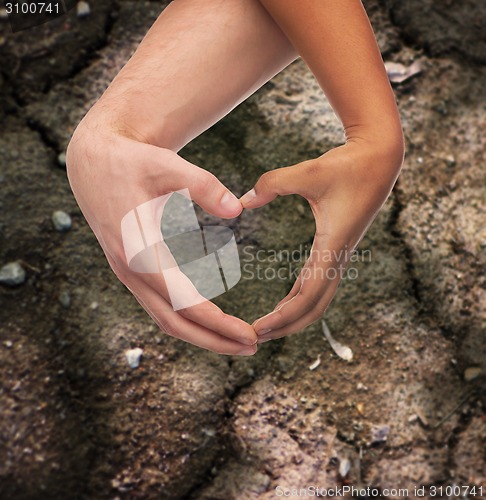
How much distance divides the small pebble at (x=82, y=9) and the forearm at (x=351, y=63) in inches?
27.2

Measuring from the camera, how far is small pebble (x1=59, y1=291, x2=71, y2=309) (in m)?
1.29

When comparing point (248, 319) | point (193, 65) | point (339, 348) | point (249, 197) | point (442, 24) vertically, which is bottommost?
point (339, 348)

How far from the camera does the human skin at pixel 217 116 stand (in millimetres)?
869

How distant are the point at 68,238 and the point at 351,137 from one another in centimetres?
73

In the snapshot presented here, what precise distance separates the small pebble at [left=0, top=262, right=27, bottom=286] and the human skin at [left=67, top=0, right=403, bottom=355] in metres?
0.41

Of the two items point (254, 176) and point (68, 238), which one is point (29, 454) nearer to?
point (68, 238)

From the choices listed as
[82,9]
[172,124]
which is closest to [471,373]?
[172,124]

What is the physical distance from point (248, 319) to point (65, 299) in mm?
426

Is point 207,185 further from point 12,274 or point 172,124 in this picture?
point 12,274

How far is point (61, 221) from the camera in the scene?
1.33m

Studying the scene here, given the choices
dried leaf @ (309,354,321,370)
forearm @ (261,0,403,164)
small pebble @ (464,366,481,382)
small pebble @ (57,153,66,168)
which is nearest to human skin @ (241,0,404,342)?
forearm @ (261,0,403,164)

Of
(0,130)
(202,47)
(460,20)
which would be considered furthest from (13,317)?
(460,20)

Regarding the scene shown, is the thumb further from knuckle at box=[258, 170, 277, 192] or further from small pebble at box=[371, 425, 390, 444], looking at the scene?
small pebble at box=[371, 425, 390, 444]

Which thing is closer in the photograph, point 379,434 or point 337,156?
point 337,156
